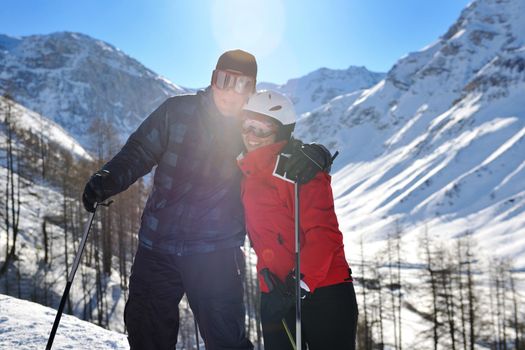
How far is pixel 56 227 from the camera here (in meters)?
34.5

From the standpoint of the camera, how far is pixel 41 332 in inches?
197

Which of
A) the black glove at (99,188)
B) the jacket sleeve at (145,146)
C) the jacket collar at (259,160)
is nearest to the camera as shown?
the black glove at (99,188)

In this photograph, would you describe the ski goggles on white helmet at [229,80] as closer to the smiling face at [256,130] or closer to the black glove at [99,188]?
the smiling face at [256,130]

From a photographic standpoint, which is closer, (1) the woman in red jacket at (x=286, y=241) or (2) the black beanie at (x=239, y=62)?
(1) the woman in red jacket at (x=286, y=241)

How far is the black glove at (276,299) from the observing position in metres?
3.36

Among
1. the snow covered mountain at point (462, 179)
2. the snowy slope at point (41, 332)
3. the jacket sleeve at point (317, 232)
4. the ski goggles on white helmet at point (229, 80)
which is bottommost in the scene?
the snowy slope at point (41, 332)

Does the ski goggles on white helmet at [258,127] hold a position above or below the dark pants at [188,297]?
above

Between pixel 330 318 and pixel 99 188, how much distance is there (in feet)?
7.18

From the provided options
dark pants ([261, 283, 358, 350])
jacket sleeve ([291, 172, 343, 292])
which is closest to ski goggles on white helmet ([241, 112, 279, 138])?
jacket sleeve ([291, 172, 343, 292])

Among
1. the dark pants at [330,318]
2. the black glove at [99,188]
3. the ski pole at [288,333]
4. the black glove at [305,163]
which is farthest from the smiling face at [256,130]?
the ski pole at [288,333]

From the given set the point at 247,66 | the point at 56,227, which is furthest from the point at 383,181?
the point at 247,66

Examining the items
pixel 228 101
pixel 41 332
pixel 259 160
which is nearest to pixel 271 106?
pixel 228 101

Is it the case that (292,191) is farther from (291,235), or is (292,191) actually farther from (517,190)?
(517,190)

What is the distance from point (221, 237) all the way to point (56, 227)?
117 feet
